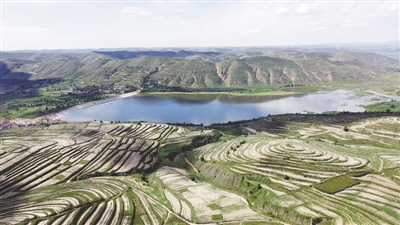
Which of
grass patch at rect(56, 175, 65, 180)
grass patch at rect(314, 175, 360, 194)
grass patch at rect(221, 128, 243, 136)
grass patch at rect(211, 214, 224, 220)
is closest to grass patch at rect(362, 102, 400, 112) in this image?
grass patch at rect(221, 128, 243, 136)

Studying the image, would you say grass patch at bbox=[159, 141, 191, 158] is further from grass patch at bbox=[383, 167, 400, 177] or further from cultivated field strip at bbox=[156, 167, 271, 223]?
grass patch at bbox=[383, 167, 400, 177]

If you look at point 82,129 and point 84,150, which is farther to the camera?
point 82,129

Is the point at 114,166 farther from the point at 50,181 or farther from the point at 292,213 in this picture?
the point at 292,213

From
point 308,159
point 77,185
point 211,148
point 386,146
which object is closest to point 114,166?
point 77,185

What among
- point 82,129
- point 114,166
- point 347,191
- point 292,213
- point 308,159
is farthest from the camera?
point 82,129

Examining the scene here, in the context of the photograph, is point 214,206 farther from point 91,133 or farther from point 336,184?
point 91,133

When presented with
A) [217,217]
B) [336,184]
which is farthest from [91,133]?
[336,184]
